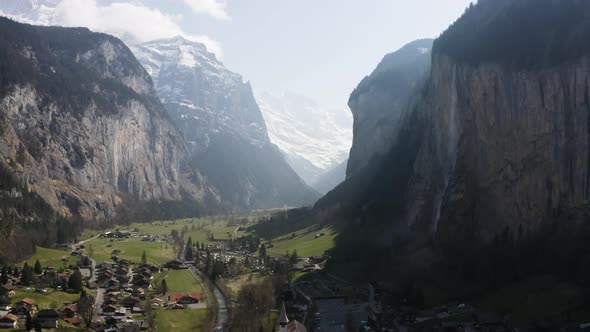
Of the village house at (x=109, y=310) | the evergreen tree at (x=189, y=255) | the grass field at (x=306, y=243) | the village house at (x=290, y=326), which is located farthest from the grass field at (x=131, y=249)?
the village house at (x=290, y=326)

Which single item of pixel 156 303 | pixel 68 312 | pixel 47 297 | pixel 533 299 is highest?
pixel 533 299

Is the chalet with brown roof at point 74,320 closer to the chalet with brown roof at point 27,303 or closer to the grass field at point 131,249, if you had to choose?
the chalet with brown roof at point 27,303

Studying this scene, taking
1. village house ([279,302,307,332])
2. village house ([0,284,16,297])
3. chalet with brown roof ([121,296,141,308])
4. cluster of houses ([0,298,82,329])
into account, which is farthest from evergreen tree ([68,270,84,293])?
village house ([279,302,307,332])

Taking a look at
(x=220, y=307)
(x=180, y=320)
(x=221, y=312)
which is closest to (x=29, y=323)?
(x=180, y=320)

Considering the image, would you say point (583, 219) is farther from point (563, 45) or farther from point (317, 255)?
point (317, 255)

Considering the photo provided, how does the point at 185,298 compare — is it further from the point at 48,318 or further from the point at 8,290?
the point at 8,290

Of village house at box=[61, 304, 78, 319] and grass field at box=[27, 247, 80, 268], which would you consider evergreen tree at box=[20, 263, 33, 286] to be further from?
grass field at box=[27, 247, 80, 268]
